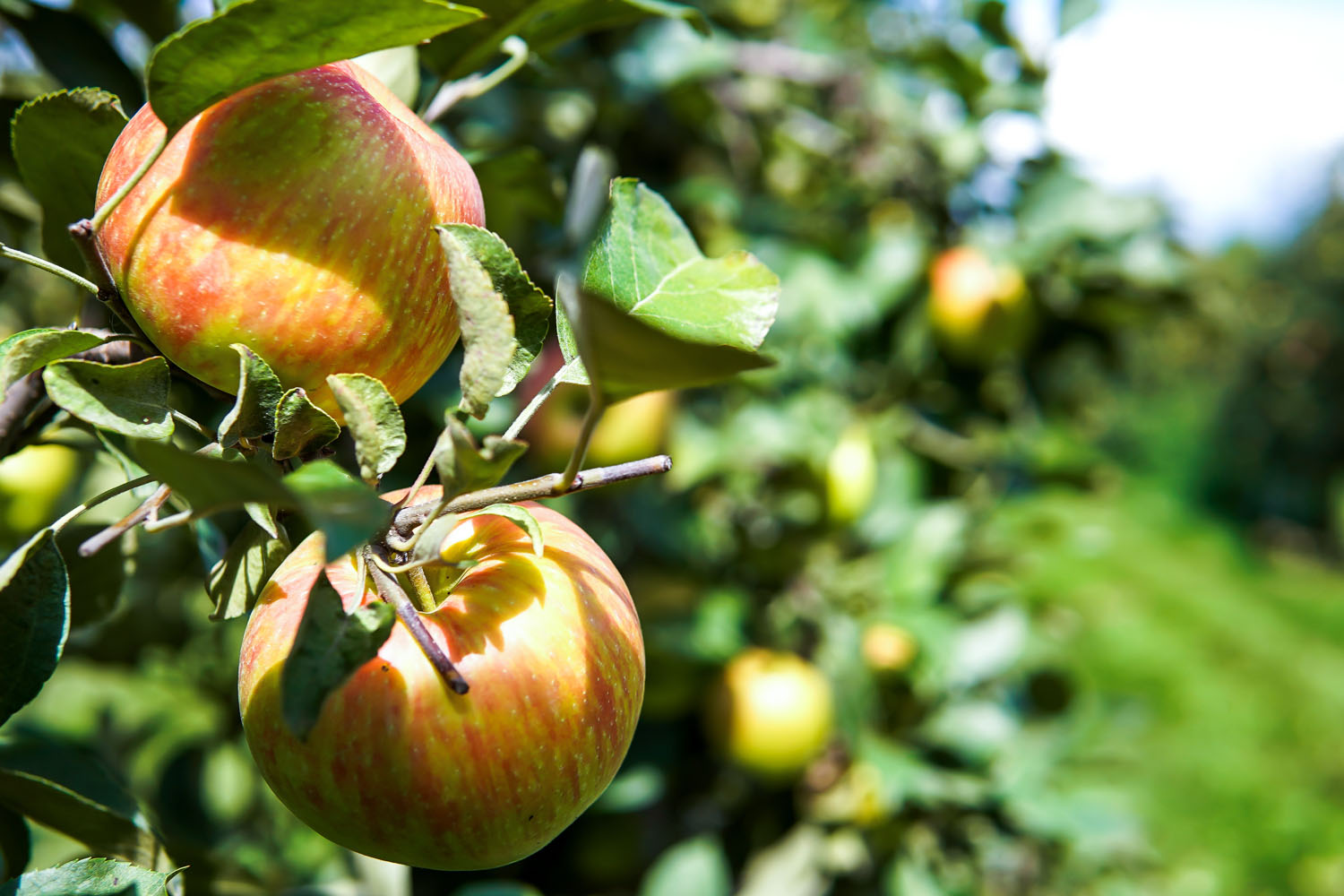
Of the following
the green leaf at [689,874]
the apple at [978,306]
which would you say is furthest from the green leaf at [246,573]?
the apple at [978,306]

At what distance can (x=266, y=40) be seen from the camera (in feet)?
0.86

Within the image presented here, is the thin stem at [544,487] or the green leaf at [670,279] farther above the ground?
the green leaf at [670,279]

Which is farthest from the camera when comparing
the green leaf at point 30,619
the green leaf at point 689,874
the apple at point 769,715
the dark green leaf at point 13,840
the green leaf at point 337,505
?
the apple at point 769,715

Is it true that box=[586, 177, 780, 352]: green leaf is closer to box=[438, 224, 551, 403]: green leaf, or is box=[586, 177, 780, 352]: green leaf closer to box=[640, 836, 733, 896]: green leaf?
box=[438, 224, 551, 403]: green leaf

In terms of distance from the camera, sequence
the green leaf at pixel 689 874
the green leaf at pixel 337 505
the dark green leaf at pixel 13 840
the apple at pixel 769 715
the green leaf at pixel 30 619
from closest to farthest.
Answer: the green leaf at pixel 337 505 → the green leaf at pixel 30 619 → the dark green leaf at pixel 13 840 → the green leaf at pixel 689 874 → the apple at pixel 769 715

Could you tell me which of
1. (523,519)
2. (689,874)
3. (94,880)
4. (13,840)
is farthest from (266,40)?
(689,874)

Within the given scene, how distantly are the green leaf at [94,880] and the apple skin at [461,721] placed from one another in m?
0.07

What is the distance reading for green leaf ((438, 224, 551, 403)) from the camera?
0.28 meters

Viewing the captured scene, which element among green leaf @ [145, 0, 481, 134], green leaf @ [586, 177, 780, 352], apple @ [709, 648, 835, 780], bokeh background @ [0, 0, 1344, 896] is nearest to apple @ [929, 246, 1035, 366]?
bokeh background @ [0, 0, 1344, 896]

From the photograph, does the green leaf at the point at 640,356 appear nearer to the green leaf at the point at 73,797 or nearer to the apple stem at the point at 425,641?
the apple stem at the point at 425,641

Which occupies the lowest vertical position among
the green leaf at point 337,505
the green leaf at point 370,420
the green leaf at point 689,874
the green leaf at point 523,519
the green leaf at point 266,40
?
the green leaf at point 689,874

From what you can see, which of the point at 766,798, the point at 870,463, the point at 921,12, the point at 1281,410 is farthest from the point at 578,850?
the point at 1281,410

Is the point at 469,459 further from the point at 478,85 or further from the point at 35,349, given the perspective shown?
the point at 478,85

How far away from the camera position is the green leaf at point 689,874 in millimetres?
834
